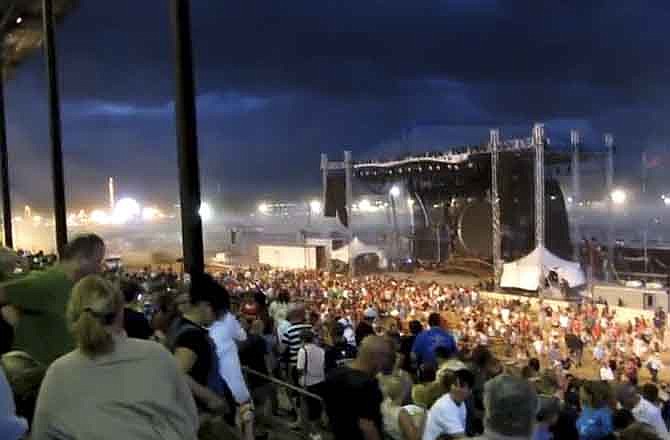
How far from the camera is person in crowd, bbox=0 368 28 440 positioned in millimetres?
1846

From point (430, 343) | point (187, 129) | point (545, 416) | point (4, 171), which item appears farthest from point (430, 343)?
point (4, 171)

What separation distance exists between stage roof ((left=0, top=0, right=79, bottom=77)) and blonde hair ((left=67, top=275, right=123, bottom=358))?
1297 centimetres

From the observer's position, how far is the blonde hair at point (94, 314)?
208 cm

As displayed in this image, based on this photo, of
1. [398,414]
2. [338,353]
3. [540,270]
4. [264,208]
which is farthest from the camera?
[264,208]

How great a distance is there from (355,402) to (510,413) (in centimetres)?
124

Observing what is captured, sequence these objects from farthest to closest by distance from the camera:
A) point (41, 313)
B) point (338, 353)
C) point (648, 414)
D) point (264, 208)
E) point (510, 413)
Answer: point (264, 208)
point (338, 353)
point (648, 414)
point (41, 313)
point (510, 413)

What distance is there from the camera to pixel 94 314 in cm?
212

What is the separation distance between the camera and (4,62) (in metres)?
18.6

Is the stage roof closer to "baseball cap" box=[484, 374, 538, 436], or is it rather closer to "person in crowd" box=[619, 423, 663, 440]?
"person in crowd" box=[619, 423, 663, 440]

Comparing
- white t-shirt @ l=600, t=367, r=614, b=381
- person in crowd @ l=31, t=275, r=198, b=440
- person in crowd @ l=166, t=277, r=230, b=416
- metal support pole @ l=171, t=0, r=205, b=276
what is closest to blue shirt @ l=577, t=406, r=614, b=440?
person in crowd @ l=166, t=277, r=230, b=416

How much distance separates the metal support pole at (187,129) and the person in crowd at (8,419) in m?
4.65

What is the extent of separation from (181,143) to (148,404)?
15.9ft

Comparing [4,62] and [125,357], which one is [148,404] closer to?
[125,357]

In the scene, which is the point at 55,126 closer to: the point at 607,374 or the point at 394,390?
the point at 394,390
